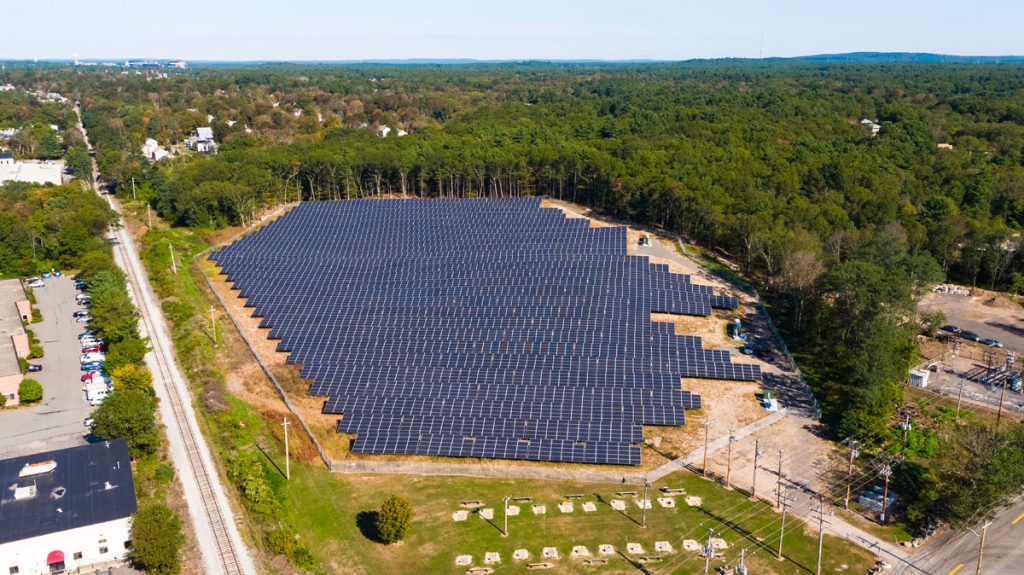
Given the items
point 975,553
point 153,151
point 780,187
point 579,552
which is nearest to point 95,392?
point 579,552

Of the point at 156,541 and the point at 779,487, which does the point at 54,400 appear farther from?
the point at 779,487

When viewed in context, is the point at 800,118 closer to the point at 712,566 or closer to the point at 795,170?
the point at 795,170

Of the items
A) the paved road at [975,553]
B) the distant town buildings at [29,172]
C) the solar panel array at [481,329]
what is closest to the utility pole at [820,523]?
the paved road at [975,553]

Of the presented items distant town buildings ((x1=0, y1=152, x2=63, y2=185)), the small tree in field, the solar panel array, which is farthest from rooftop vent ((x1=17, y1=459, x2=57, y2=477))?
distant town buildings ((x1=0, y1=152, x2=63, y2=185))

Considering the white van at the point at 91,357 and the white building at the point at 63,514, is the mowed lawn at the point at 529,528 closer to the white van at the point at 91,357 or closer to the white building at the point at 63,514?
the white building at the point at 63,514

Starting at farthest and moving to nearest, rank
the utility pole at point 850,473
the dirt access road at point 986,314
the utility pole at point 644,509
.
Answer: the dirt access road at point 986,314
the utility pole at point 850,473
the utility pole at point 644,509

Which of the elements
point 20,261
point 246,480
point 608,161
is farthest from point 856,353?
point 20,261
